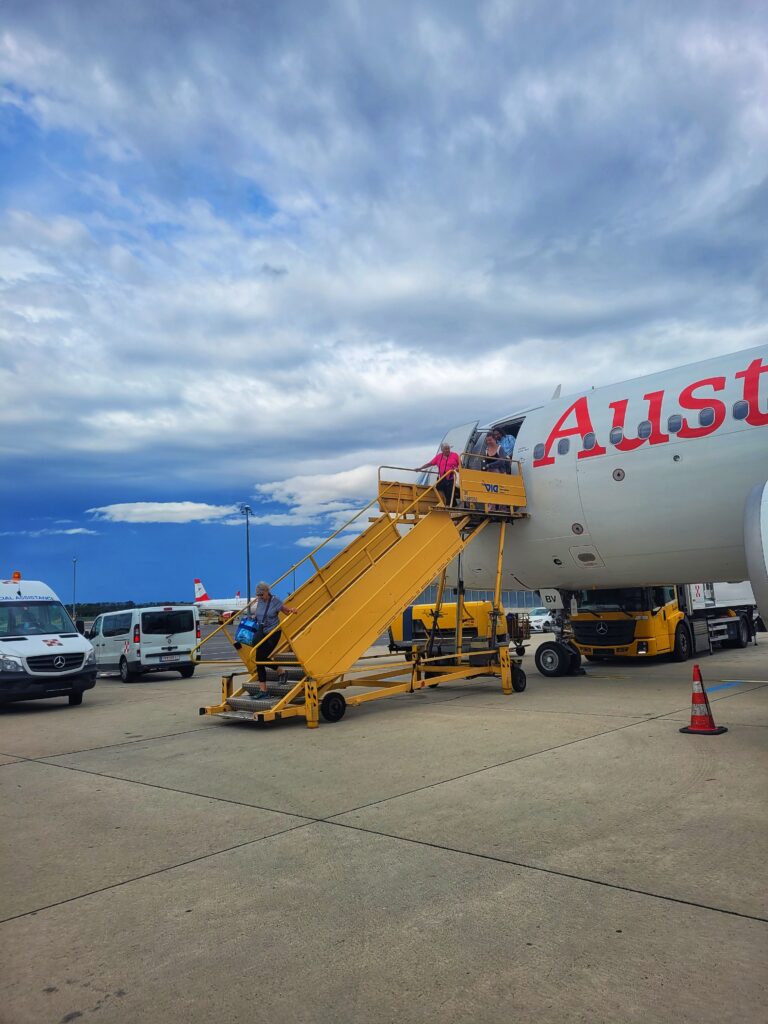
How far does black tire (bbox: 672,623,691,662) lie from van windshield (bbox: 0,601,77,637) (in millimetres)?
13433

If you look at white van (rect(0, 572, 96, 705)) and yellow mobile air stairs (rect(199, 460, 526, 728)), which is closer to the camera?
yellow mobile air stairs (rect(199, 460, 526, 728))

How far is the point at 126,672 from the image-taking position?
760 inches

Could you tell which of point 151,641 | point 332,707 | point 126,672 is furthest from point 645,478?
point 126,672

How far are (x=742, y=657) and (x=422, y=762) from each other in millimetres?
14642

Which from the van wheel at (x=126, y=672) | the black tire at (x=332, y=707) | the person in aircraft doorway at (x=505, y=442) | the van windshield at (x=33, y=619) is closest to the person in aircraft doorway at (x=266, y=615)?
the black tire at (x=332, y=707)

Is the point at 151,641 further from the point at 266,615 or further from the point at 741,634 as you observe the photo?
the point at 741,634

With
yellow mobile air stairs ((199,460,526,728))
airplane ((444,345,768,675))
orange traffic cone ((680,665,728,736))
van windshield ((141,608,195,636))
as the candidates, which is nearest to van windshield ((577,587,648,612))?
airplane ((444,345,768,675))

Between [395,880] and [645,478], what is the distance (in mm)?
8334

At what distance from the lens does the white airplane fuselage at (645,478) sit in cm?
1048

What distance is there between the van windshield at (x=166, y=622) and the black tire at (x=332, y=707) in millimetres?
10253

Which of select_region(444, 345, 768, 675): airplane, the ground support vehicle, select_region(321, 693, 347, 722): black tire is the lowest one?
select_region(321, 693, 347, 722): black tire

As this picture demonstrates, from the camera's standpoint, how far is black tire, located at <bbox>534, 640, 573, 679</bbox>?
49.9 ft

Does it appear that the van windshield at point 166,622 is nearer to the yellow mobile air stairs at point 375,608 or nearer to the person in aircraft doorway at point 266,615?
the yellow mobile air stairs at point 375,608

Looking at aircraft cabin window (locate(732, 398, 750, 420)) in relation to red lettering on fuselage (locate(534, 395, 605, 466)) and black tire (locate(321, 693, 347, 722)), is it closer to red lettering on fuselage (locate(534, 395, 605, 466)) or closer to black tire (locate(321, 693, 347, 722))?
red lettering on fuselage (locate(534, 395, 605, 466))
